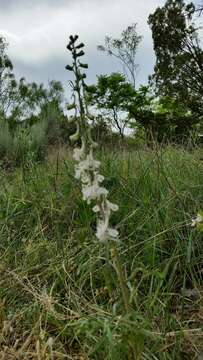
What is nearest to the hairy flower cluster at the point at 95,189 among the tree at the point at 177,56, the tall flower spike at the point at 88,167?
the tall flower spike at the point at 88,167

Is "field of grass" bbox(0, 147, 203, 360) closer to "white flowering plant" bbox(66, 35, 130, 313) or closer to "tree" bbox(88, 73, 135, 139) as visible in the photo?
"white flowering plant" bbox(66, 35, 130, 313)

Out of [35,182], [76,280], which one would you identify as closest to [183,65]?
[35,182]

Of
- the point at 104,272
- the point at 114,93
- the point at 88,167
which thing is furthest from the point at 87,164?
the point at 114,93

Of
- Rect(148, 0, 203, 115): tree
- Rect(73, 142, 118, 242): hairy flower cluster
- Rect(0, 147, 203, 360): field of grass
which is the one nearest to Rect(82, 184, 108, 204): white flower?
Rect(73, 142, 118, 242): hairy flower cluster

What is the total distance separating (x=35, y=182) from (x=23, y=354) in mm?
1962

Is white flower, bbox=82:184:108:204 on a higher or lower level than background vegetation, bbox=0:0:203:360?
higher

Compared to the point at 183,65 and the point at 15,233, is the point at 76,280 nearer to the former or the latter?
the point at 15,233

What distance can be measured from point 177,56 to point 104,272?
21140 millimetres

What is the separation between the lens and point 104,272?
1534mm

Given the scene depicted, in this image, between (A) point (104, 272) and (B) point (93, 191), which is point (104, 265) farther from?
(B) point (93, 191)

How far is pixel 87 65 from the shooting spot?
1216 mm

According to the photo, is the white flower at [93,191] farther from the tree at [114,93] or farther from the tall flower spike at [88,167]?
the tree at [114,93]

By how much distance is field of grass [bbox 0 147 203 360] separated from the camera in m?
1.45

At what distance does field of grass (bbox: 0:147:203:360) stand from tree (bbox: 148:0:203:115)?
1808cm
